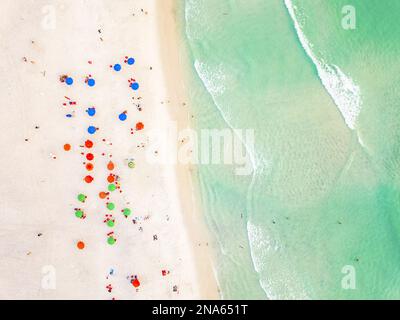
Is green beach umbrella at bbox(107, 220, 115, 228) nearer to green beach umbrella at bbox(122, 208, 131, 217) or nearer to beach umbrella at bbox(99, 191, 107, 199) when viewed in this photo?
green beach umbrella at bbox(122, 208, 131, 217)

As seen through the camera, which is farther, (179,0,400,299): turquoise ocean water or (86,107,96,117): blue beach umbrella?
(179,0,400,299): turquoise ocean water

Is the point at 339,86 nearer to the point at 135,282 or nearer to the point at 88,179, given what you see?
the point at 88,179

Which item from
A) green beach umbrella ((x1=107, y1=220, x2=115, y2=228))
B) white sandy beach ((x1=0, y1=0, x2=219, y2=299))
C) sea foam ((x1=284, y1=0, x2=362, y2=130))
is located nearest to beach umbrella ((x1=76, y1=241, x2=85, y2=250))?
white sandy beach ((x1=0, y1=0, x2=219, y2=299))

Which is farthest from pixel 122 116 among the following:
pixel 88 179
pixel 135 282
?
pixel 135 282

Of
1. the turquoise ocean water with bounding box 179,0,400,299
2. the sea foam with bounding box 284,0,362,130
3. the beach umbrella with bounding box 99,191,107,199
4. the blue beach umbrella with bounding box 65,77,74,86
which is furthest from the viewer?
the sea foam with bounding box 284,0,362,130

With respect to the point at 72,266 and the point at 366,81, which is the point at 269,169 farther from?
the point at 72,266

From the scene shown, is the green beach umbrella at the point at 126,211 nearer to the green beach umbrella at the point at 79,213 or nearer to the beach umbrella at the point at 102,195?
the beach umbrella at the point at 102,195
